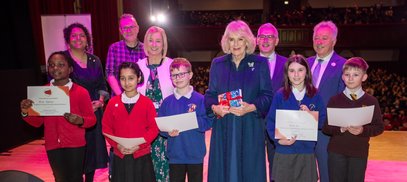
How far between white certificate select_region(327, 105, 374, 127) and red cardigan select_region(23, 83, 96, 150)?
1944mm

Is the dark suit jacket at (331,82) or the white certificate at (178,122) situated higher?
the dark suit jacket at (331,82)

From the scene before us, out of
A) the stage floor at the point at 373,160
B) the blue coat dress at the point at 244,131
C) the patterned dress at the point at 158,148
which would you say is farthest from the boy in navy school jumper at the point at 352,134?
the stage floor at the point at 373,160

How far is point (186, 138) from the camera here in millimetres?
2785

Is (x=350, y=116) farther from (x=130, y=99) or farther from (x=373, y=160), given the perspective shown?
(x=373, y=160)

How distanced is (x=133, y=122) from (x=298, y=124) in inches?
50.5

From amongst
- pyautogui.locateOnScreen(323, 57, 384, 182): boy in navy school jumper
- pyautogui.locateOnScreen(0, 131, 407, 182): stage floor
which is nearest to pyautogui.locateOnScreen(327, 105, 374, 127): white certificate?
pyautogui.locateOnScreen(323, 57, 384, 182): boy in navy school jumper

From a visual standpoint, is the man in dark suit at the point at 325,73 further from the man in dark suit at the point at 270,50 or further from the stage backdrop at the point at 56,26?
the stage backdrop at the point at 56,26

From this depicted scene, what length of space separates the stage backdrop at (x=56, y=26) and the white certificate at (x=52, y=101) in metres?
3.32

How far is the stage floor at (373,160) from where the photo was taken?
13.4 ft

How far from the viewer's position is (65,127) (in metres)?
2.76

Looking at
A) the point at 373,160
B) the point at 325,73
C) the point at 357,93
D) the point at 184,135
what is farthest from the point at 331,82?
the point at 373,160

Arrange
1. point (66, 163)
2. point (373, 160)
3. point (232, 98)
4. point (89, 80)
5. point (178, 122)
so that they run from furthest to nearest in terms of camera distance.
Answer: point (373, 160) < point (89, 80) < point (66, 163) < point (178, 122) < point (232, 98)

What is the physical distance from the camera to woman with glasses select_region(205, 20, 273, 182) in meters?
2.51

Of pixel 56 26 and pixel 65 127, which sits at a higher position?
pixel 56 26
